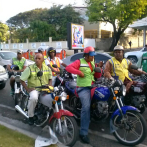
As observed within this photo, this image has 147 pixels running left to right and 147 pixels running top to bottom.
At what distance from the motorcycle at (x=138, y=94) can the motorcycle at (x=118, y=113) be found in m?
0.64

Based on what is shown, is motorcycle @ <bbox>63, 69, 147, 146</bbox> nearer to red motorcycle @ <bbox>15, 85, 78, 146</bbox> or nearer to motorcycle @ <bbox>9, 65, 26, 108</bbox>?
red motorcycle @ <bbox>15, 85, 78, 146</bbox>

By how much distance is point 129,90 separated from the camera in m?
4.48

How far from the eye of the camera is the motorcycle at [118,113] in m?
3.50

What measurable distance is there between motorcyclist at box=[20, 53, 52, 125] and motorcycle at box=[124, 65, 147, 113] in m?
1.86

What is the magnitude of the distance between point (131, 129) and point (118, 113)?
35 cm

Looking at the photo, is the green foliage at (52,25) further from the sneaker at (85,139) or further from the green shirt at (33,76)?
the sneaker at (85,139)

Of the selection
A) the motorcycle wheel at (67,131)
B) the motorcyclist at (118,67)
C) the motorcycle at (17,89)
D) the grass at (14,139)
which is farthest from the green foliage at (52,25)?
the motorcycle wheel at (67,131)

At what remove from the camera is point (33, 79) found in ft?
13.7

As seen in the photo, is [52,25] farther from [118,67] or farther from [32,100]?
[32,100]

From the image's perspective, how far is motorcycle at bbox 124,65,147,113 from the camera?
14.3ft

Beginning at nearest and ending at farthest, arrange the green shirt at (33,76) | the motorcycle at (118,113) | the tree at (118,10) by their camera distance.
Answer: the motorcycle at (118,113) → the green shirt at (33,76) → the tree at (118,10)

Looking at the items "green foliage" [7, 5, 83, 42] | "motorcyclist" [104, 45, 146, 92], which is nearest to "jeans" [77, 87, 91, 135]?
"motorcyclist" [104, 45, 146, 92]

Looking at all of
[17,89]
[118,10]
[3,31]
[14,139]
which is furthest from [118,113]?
[3,31]

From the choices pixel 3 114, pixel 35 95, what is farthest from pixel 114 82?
pixel 3 114
